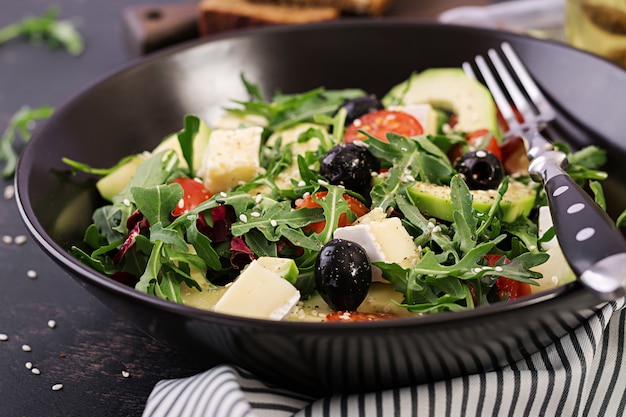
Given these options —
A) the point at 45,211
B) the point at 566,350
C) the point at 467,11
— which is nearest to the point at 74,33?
the point at 467,11

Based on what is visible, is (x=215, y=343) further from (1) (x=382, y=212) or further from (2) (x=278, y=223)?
(1) (x=382, y=212)

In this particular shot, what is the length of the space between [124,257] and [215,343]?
0.53m

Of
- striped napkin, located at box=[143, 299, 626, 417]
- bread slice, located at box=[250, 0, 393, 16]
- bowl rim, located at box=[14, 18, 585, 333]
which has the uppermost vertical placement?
bread slice, located at box=[250, 0, 393, 16]

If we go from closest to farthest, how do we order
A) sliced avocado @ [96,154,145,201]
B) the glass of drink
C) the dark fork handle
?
the dark fork handle
sliced avocado @ [96,154,145,201]
the glass of drink

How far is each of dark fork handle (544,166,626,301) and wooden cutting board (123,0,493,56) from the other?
237 cm

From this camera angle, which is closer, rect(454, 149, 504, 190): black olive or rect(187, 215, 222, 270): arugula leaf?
rect(187, 215, 222, 270): arugula leaf

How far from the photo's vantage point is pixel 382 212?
75.1 inches

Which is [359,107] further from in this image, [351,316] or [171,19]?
[171,19]

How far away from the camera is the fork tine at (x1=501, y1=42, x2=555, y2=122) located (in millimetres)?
2518

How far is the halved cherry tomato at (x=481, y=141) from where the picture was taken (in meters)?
2.30

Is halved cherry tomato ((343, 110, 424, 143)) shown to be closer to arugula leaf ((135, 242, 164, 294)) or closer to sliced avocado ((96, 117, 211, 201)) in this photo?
sliced avocado ((96, 117, 211, 201))

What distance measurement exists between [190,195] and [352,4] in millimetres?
2045

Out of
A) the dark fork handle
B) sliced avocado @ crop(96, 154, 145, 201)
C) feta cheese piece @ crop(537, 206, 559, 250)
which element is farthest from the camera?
sliced avocado @ crop(96, 154, 145, 201)

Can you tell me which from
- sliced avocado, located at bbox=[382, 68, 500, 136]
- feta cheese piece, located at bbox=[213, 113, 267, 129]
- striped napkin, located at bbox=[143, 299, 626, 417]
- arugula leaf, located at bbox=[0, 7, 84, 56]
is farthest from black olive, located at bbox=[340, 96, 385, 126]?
arugula leaf, located at bbox=[0, 7, 84, 56]
